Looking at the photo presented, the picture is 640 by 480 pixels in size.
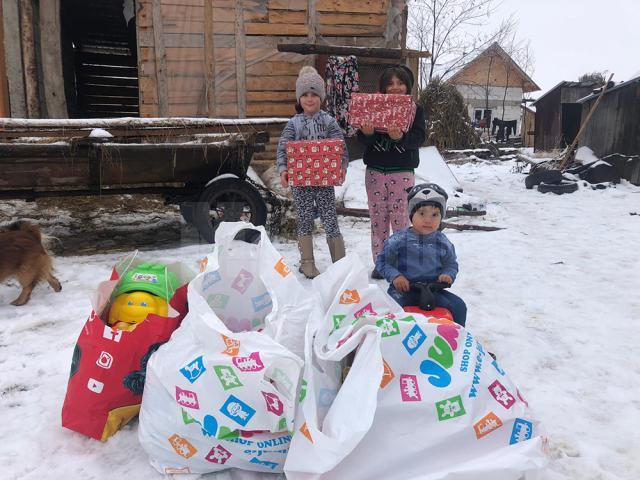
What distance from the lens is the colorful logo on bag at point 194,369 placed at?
162cm

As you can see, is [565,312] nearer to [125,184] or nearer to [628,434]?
[628,434]

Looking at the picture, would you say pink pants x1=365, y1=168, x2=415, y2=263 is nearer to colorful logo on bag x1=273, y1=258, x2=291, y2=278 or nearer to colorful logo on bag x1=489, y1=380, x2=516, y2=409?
colorful logo on bag x1=273, y1=258, x2=291, y2=278

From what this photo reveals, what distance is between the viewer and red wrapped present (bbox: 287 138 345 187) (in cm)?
365

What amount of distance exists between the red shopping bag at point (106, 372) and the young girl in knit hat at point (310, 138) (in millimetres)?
2112

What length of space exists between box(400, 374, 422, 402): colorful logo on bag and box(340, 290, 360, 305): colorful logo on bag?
38 centimetres

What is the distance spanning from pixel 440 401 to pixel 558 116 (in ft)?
67.0

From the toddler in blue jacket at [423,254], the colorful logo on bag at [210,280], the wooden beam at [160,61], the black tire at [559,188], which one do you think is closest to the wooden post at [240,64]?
the wooden beam at [160,61]

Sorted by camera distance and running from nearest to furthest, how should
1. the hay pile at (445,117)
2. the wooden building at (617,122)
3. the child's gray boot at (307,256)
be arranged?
the child's gray boot at (307,256)
the wooden building at (617,122)
the hay pile at (445,117)

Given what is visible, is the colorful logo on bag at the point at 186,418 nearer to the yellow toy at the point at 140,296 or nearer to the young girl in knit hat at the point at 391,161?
the yellow toy at the point at 140,296

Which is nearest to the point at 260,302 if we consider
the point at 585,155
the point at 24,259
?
the point at 24,259

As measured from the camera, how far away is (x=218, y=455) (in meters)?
1.66

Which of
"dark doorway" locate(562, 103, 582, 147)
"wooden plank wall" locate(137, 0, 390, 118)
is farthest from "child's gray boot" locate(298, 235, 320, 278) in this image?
"dark doorway" locate(562, 103, 582, 147)

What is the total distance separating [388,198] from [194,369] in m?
2.47

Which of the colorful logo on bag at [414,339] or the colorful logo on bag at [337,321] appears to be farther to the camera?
the colorful logo on bag at [337,321]
